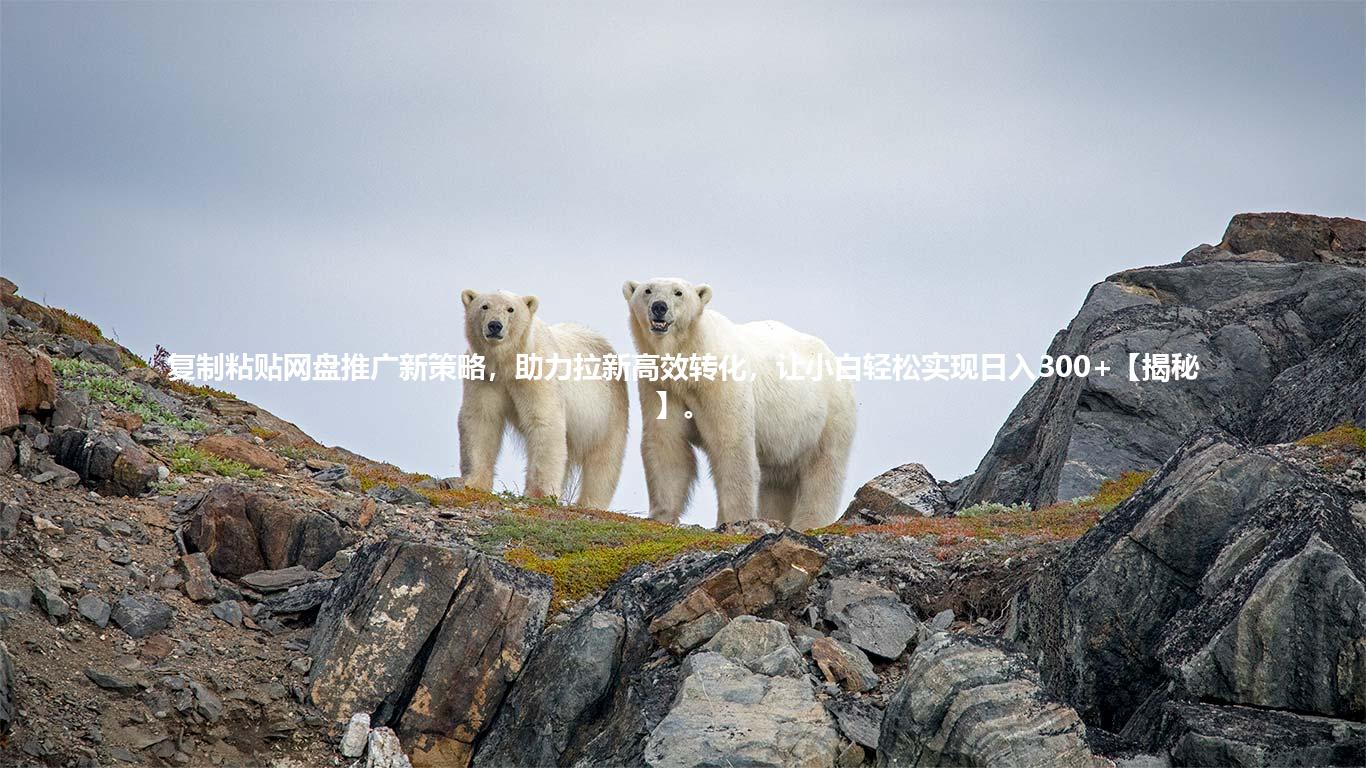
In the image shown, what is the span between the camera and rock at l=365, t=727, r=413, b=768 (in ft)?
29.1

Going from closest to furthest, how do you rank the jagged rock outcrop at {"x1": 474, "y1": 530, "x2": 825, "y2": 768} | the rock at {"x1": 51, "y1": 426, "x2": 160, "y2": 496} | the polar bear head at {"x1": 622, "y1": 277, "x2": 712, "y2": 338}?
1. the jagged rock outcrop at {"x1": 474, "y1": 530, "x2": 825, "y2": 768}
2. the rock at {"x1": 51, "y1": 426, "x2": 160, "y2": 496}
3. the polar bear head at {"x1": 622, "y1": 277, "x2": 712, "y2": 338}

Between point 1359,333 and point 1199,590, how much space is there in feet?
23.8

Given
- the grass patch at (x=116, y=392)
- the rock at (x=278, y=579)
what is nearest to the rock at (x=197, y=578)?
the rock at (x=278, y=579)

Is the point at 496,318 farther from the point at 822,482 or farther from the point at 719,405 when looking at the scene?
the point at 822,482

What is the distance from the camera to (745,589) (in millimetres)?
9766

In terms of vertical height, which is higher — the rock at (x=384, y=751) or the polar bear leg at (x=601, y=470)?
the polar bear leg at (x=601, y=470)

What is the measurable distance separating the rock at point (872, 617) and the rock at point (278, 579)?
4293mm

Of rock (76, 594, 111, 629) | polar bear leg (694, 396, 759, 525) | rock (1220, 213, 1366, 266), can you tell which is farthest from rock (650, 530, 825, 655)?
rock (1220, 213, 1366, 266)

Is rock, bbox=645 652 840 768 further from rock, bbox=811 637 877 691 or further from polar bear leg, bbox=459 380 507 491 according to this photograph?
polar bear leg, bbox=459 380 507 491

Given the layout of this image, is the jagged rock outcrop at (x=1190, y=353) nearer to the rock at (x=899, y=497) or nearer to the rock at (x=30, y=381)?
the rock at (x=899, y=497)

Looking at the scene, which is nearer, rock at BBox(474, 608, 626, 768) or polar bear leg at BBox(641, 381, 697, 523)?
rock at BBox(474, 608, 626, 768)

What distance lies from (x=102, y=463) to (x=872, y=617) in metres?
7.17

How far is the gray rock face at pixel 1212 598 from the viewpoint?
24.5ft

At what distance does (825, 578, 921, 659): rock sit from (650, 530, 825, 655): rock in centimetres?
29
